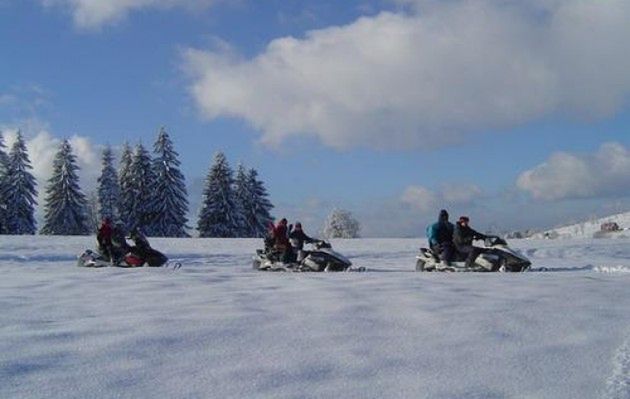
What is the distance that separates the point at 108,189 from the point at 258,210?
13695 mm

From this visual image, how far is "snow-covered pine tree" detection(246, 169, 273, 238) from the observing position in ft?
212

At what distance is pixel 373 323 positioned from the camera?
8852mm

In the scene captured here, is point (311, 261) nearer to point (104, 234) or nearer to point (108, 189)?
point (104, 234)

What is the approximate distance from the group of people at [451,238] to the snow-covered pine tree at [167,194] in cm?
4273

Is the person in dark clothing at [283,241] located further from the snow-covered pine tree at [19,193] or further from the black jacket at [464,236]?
the snow-covered pine tree at [19,193]

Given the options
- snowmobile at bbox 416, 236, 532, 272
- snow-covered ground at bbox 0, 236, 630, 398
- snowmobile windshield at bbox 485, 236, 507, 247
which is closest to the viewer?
snow-covered ground at bbox 0, 236, 630, 398

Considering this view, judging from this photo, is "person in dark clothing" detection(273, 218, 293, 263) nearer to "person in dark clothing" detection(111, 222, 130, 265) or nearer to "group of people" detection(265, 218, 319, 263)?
"group of people" detection(265, 218, 319, 263)

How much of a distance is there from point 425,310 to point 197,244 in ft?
93.2

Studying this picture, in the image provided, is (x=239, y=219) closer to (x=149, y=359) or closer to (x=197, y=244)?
(x=197, y=244)

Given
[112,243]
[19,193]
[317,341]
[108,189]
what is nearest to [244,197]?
[108,189]

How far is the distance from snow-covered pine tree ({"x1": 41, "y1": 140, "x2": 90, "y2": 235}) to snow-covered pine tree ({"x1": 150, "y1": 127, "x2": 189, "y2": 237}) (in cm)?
676

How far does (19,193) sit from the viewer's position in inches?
2345

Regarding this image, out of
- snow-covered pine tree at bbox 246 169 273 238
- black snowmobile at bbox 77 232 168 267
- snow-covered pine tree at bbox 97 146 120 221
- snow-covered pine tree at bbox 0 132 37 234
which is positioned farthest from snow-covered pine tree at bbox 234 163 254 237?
black snowmobile at bbox 77 232 168 267

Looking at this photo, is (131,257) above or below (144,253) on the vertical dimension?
below
